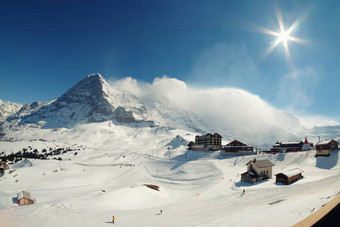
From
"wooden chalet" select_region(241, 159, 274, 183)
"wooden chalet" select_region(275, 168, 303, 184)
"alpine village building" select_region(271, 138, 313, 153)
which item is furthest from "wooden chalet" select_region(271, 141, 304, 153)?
"wooden chalet" select_region(275, 168, 303, 184)

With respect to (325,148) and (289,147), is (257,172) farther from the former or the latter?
(289,147)

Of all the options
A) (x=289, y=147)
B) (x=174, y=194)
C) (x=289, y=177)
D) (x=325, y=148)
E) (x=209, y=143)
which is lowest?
(x=174, y=194)

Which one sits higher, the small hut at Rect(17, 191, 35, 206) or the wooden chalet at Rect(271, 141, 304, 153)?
the wooden chalet at Rect(271, 141, 304, 153)

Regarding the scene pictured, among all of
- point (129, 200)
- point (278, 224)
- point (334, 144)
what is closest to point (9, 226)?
point (129, 200)

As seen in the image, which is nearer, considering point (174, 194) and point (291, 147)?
point (174, 194)

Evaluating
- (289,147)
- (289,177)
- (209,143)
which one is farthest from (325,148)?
(209,143)

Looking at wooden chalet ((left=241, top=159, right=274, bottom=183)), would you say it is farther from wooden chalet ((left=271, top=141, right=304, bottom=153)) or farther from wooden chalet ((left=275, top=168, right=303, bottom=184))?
wooden chalet ((left=271, top=141, right=304, bottom=153))

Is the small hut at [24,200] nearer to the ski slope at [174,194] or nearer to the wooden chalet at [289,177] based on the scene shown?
the ski slope at [174,194]

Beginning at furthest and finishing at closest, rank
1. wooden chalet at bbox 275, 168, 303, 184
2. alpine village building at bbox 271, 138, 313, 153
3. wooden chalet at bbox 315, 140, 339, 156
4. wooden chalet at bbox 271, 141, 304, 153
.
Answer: wooden chalet at bbox 271, 141, 304, 153 < alpine village building at bbox 271, 138, 313, 153 < wooden chalet at bbox 315, 140, 339, 156 < wooden chalet at bbox 275, 168, 303, 184

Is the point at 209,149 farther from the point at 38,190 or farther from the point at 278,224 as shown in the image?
the point at 278,224
